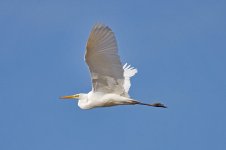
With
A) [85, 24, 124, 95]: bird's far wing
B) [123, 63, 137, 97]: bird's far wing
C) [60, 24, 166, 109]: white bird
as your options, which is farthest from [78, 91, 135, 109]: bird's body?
[123, 63, 137, 97]: bird's far wing

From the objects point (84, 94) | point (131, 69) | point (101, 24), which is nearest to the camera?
point (101, 24)

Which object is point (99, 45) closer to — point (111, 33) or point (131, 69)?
point (111, 33)

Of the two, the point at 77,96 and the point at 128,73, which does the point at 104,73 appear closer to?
the point at 77,96

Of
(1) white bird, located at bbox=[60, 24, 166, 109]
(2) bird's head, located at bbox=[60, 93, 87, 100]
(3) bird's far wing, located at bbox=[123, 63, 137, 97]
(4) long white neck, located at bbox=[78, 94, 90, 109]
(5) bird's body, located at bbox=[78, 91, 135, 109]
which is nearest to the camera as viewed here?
(1) white bird, located at bbox=[60, 24, 166, 109]

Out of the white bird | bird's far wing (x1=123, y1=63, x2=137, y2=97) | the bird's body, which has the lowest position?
the bird's body

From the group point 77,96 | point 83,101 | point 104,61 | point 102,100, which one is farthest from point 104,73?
point 77,96

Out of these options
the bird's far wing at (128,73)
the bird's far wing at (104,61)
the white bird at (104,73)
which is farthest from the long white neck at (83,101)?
the bird's far wing at (128,73)

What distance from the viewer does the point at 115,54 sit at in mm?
14461

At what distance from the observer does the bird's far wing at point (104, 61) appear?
1382 centimetres

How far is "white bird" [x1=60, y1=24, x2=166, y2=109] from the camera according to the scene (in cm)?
1396

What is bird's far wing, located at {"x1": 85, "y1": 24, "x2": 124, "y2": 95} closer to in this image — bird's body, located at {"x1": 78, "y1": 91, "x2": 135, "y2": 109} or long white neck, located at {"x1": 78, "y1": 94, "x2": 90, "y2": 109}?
bird's body, located at {"x1": 78, "y1": 91, "x2": 135, "y2": 109}

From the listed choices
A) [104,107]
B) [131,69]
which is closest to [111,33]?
[104,107]

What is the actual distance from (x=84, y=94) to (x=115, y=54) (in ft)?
7.78

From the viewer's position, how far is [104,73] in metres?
15.2
